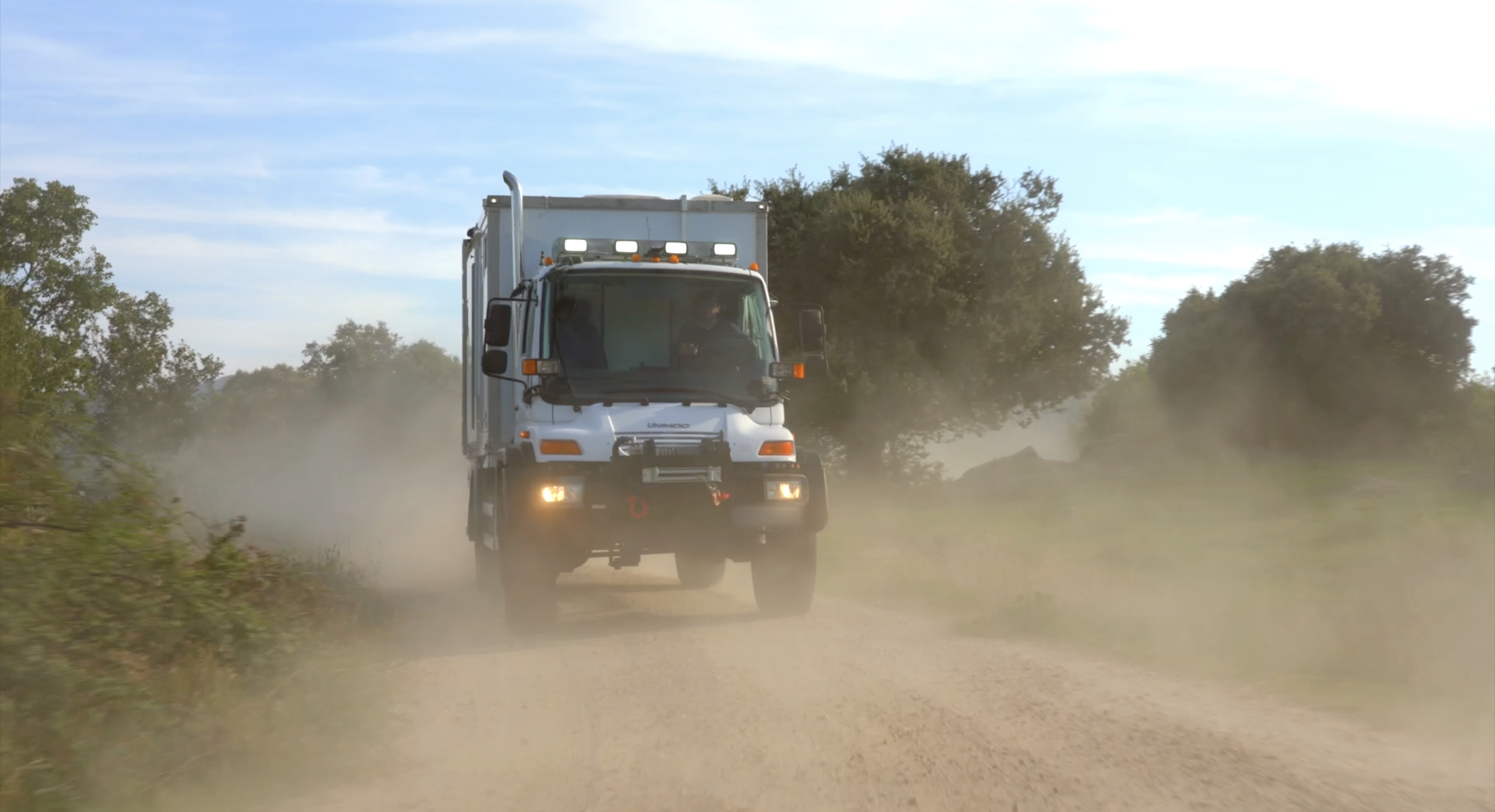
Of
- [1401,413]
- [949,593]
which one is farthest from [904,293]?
[1401,413]

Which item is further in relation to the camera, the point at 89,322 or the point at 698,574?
the point at 89,322

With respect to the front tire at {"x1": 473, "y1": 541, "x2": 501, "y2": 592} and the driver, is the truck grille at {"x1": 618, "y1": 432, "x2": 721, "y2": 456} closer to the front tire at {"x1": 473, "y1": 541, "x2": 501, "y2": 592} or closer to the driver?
the driver

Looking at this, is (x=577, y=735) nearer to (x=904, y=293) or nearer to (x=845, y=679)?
(x=845, y=679)

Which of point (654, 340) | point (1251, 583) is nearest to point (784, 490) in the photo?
A: point (654, 340)

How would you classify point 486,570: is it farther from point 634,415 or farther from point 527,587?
point 634,415

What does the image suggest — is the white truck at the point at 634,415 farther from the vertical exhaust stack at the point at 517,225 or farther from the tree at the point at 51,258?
the tree at the point at 51,258

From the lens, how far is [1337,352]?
39062mm

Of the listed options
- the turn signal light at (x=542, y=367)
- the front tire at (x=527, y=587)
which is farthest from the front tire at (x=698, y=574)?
the turn signal light at (x=542, y=367)

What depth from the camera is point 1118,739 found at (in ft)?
22.1

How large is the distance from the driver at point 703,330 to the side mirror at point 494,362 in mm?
1351

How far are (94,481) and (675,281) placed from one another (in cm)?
576

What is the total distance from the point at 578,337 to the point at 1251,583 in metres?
7.59

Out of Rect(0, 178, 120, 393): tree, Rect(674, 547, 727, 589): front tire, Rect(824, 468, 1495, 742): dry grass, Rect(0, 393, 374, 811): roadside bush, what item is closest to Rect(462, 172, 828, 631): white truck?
Rect(824, 468, 1495, 742): dry grass

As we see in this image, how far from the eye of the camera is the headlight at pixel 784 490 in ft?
34.8
